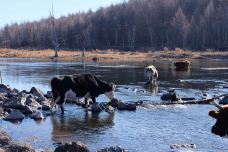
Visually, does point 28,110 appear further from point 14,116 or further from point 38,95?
point 38,95

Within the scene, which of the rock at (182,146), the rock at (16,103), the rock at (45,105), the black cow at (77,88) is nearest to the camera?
the rock at (182,146)

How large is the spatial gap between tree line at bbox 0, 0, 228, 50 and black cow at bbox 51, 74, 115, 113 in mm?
96995

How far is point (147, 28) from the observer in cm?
15350

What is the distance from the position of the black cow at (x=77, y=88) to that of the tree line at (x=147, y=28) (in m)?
97.0

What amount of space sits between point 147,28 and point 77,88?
131374 millimetres

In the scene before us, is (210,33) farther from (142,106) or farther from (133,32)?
(142,106)

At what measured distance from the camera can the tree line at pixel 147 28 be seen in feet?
434

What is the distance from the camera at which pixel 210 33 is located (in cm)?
13275

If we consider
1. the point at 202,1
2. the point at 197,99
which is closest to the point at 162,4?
the point at 202,1

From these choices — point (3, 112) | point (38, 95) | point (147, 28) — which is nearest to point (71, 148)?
point (3, 112)

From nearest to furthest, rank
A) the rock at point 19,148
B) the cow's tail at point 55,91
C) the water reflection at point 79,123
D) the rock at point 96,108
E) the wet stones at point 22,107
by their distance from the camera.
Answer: the rock at point 19,148 → the water reflection at point 79,123 → the wet stones at point 22,107 → the rock at point 96,108 → the cow's tail at point 55,91

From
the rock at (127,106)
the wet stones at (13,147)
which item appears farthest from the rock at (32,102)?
the wet stones at (13,147)

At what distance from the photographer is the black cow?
2295cm

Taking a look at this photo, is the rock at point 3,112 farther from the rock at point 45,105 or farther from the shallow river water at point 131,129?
the rock at point 45,105
